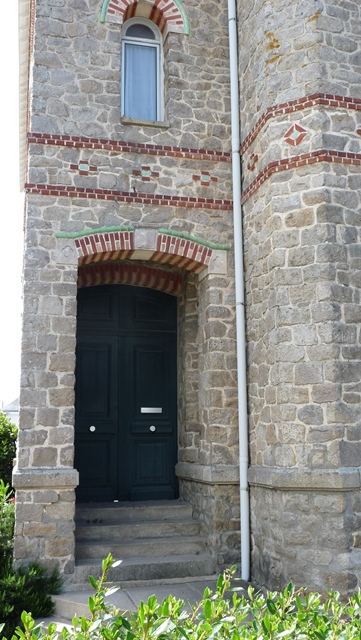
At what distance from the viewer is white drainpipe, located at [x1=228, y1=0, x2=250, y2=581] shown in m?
7.12

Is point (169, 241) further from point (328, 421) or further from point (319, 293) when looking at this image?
point (328, 421)

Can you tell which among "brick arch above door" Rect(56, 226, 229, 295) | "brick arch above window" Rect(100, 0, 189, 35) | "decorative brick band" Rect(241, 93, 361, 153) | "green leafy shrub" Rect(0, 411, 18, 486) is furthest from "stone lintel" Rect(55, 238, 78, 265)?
"green leafy shrub" Rect(0, 411, 18, 486)

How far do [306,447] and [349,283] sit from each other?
1.72 meters

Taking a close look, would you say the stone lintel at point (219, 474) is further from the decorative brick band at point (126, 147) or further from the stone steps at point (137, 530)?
the decorative brick band at point (126, 147)

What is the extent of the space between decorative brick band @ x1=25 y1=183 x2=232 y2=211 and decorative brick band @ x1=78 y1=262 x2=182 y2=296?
4.24 ft

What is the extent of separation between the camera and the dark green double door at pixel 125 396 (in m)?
8.59

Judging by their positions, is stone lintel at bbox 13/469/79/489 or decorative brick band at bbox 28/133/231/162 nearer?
stone lintel at bbox 13/469/79/489

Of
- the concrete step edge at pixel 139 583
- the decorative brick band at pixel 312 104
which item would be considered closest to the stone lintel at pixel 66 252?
the decorative brick band at pixel 312 104

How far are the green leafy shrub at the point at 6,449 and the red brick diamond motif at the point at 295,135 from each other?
255 inches

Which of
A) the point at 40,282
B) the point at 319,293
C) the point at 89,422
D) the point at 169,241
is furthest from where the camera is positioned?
the point at 89,422

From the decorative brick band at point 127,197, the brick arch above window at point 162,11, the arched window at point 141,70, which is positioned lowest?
the decorative brick band at point 127,197

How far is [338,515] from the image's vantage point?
609 cm

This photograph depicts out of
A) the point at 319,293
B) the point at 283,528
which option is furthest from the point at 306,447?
the point at 319,293

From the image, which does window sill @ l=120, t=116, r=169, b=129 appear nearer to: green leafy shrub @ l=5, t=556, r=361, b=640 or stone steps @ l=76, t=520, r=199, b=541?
stone steps @ l=76, t=520, r=199, b=541
